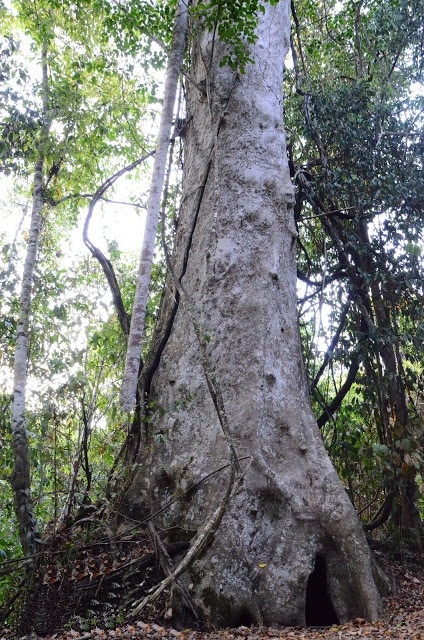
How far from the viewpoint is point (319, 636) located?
3.03 metres

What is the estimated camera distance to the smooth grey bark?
3.85m

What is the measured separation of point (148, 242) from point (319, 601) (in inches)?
102

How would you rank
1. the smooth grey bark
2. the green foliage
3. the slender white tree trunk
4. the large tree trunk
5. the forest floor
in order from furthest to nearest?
the green foliage → the smooth grey bark → the slender white tree trunk → the large tree trunk → the forest floor

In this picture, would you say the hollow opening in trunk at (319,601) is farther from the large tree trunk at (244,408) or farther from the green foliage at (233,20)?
the green foliage at (233,20)

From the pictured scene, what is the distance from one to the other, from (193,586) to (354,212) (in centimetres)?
408

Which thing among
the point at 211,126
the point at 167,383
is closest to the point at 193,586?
the point at 167,383

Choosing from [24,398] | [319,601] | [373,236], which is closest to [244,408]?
[319,601]

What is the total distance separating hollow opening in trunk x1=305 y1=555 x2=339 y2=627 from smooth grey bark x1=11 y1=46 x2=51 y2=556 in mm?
1777

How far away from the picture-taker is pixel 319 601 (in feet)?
11.7

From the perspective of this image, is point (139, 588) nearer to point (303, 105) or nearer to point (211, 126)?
point (211, 126)

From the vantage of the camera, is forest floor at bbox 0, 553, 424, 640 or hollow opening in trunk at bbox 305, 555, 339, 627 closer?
forest floor at bbox 0, 553, 424, 640

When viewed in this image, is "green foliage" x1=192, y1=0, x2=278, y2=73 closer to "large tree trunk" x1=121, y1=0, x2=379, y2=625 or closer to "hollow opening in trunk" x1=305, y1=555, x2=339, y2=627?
"large tree trunk" x1=121, y1=0, x2=379, y2=625

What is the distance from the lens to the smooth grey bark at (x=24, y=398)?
3846 millimetres

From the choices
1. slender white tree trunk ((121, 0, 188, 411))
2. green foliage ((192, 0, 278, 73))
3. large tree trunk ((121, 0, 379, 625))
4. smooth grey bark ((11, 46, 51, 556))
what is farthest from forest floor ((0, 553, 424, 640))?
green foliage ((192, 0, 278, 73))
